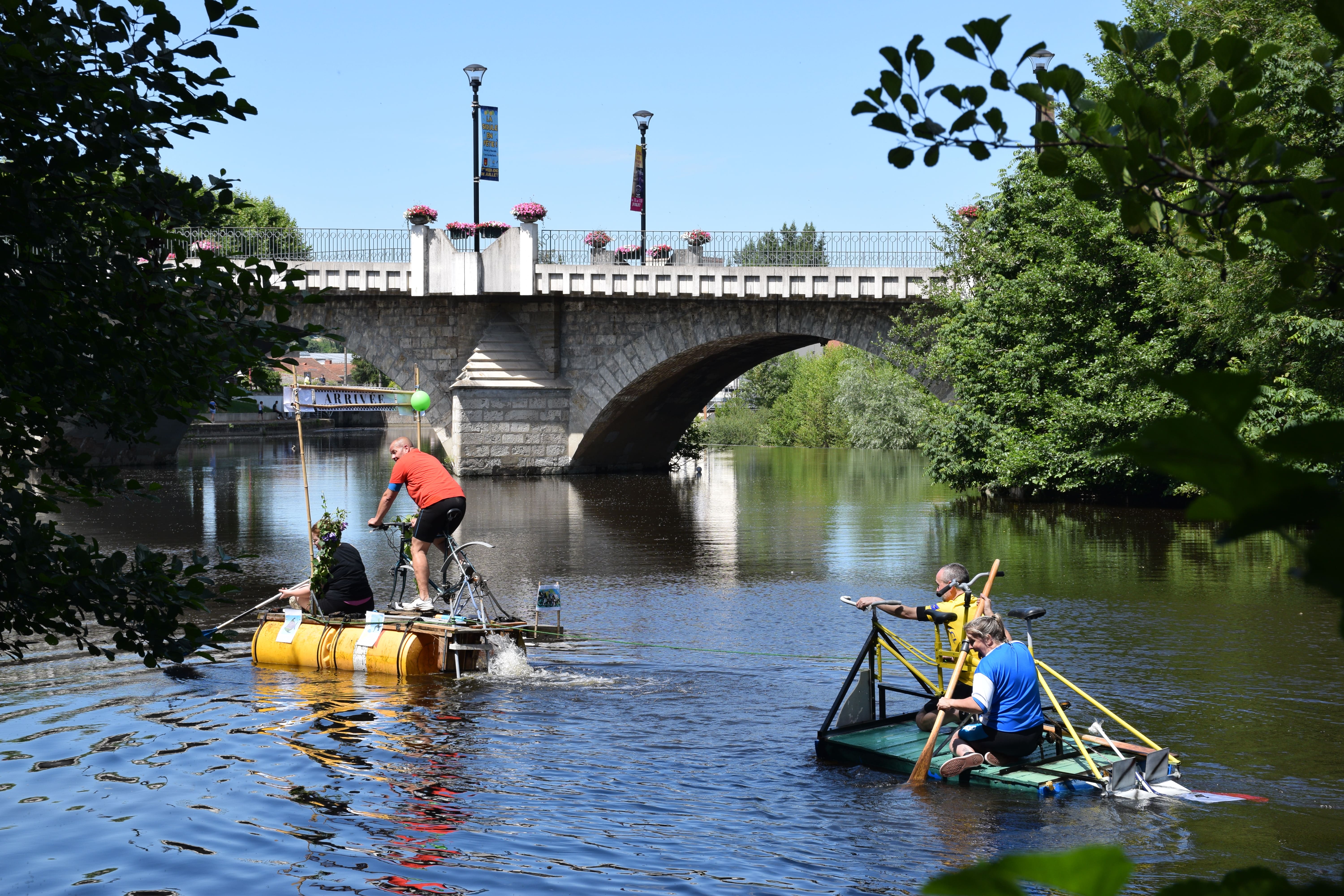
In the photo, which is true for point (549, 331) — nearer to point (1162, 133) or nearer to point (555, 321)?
point (555, 321)

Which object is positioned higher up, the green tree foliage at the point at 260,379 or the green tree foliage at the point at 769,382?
the green tree foliage at the point at 769,382

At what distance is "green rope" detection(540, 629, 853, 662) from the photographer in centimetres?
1167

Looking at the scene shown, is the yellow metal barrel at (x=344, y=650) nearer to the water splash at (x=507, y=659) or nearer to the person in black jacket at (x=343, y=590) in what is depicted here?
the person in black jacket at (x=343, y=590)

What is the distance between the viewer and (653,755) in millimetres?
8484

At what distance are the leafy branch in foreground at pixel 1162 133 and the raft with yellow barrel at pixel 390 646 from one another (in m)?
8.18

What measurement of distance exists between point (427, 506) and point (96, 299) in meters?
6.86

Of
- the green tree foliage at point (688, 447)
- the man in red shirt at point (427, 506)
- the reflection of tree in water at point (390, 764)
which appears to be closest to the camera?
the reflection of tree in water at point (390, 764)

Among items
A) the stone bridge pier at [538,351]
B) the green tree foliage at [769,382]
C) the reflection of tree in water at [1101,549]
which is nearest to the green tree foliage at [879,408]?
the green tree foliage at [769,382]

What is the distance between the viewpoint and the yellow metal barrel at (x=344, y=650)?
1076 cm

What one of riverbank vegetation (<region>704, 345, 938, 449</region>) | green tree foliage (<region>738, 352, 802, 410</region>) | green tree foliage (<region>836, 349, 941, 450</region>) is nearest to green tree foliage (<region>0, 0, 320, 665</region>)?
riverbank vegetation (<region>704, 345, 938, 449</region>)

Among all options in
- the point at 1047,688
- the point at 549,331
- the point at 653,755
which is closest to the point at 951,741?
the point at 1047,688

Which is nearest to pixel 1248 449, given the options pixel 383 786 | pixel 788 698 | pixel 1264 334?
pixel 383 786

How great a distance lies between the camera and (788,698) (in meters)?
10.1

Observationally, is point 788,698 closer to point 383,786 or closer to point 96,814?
point 383,786
